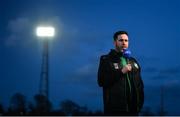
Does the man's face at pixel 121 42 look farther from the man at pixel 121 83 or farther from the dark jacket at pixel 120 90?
→ the dark jacket at pixel 120 90

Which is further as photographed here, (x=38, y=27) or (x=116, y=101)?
(x=38, y=27)

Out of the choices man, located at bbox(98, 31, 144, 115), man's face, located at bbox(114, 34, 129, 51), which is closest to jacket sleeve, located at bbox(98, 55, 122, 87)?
man, located at bbox(98, 31, 144, 115)

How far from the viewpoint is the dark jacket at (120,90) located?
12.1 ft

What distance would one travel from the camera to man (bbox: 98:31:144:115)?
3.68m

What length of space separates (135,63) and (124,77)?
0.65 feet

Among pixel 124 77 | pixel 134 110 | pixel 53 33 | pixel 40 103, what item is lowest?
pixel 134 110

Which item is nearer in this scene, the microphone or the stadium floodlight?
the microphone

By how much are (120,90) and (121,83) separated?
0.06m

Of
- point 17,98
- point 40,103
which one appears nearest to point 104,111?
point 40,103

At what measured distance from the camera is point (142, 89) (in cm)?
379

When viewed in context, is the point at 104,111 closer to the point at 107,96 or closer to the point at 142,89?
the point at 107,96

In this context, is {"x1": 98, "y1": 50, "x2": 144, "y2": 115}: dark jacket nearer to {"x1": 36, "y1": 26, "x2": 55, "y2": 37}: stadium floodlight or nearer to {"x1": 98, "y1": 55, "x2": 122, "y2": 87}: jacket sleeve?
{"x1": 98, "y1": 55, "x2": 122, "y2": 87}: jacket sleeve

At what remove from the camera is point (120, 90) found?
369 centimetres

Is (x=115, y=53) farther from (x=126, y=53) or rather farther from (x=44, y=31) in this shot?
(x=44, y=31)
